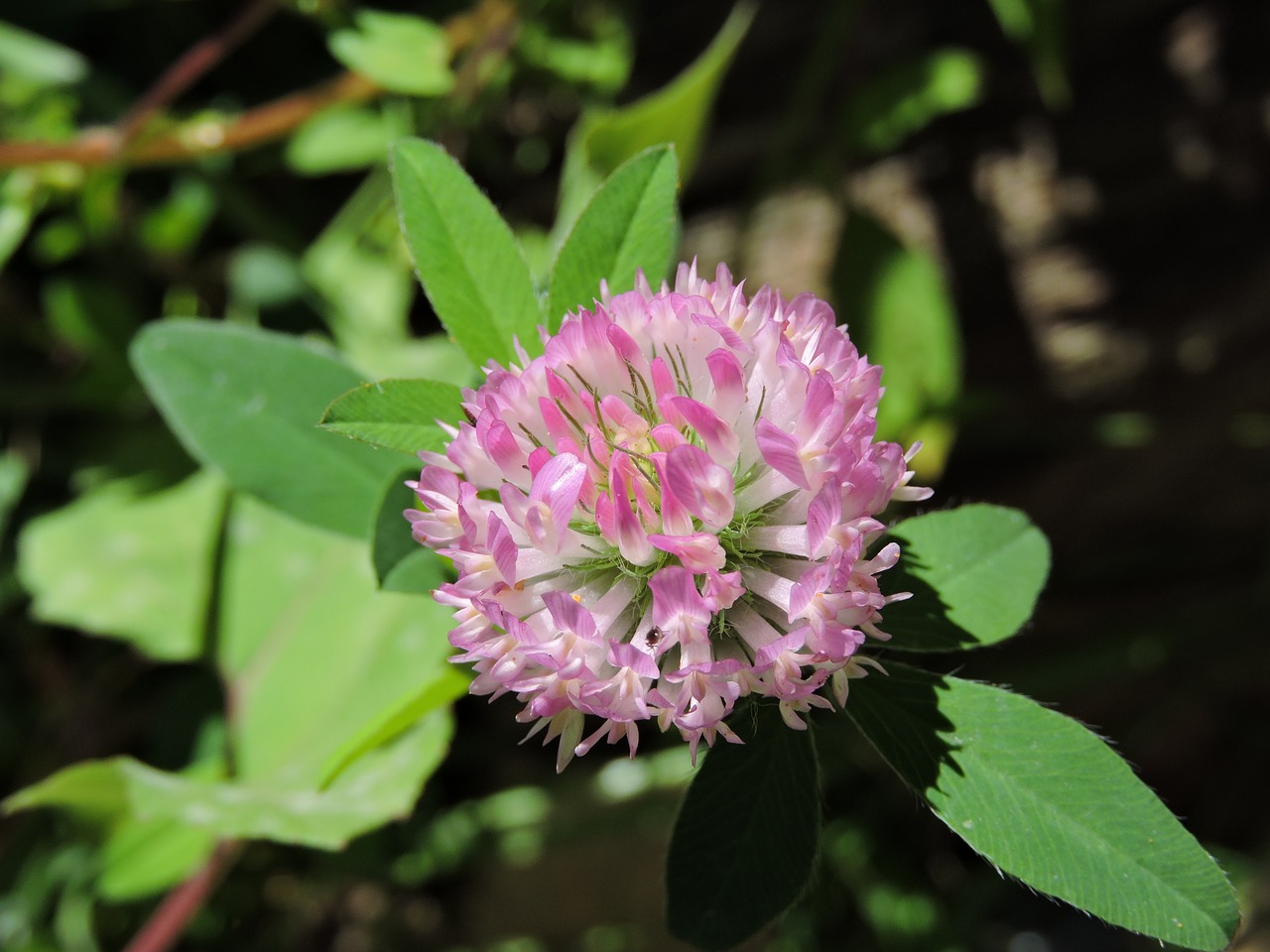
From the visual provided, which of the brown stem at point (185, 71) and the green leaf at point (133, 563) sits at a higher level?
the brown stem at point (185, 71)

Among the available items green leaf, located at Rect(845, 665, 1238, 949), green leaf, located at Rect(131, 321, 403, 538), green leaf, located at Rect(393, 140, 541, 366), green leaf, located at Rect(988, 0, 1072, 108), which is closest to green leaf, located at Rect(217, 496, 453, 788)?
green leaf, located at Rect(131, 321, 403, 538)

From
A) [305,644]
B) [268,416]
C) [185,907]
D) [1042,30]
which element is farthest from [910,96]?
[185,907]

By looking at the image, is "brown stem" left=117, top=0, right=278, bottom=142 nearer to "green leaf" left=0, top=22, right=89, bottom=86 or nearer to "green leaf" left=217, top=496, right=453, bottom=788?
"green leaf" left=0, top=22, right=89, bottom=86

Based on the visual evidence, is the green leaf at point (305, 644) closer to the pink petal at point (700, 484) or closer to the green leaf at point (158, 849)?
the green leaf at point (158, 849)

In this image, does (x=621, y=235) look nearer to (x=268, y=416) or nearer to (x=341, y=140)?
(x=268, y=416)

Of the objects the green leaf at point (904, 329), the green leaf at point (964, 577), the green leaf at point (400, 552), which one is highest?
the green leaf at point (400, 552)

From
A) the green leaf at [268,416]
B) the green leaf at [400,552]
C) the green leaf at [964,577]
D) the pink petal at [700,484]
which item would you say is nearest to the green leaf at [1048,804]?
the green leaf at [964,577]

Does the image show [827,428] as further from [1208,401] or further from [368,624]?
[1208,401]
